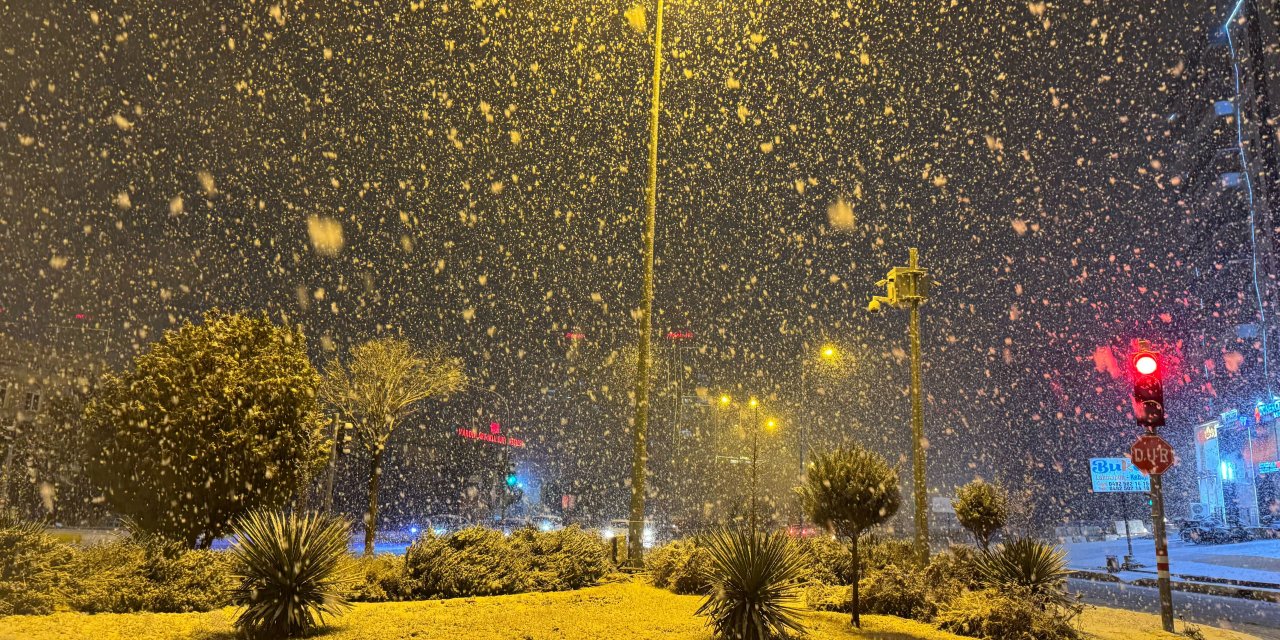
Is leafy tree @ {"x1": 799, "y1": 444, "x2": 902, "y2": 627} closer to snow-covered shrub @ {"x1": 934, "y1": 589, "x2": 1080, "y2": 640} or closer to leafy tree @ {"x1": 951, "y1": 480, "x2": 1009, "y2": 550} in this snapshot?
snow-covered shrub @ {"x1": 934, "y1": 589, "x2": 1080, "y2": 640}

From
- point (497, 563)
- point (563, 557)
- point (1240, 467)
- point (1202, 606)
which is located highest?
point (497, 563)

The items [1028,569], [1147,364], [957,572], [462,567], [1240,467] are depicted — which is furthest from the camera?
[1240,467]

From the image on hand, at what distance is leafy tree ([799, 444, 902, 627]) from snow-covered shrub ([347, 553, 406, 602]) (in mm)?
6393

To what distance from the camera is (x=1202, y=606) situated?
18.4 metres

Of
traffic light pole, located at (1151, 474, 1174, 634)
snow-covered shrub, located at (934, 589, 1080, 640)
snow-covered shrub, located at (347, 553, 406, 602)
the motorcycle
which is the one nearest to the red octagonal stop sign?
traffic light pole, located at (1151, 474, 1174, 634)

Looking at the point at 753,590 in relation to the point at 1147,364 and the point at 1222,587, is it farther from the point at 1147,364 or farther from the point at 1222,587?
the point at 1222,587

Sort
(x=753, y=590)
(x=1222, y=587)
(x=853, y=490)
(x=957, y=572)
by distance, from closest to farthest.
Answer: (x=753, y=590)
(x=853, y=490)
(x=957, y=572)
(x=1222, y=587)

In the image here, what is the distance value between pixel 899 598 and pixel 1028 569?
210 cm

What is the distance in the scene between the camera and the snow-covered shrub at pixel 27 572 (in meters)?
8.94

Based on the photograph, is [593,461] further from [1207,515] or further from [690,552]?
[690,552]

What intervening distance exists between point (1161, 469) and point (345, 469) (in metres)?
53.0

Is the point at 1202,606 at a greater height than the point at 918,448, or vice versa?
the point at 918,448

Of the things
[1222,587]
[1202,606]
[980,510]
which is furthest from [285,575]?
[1222,587]

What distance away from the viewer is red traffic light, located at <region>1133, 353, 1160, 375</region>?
13.5 metres
